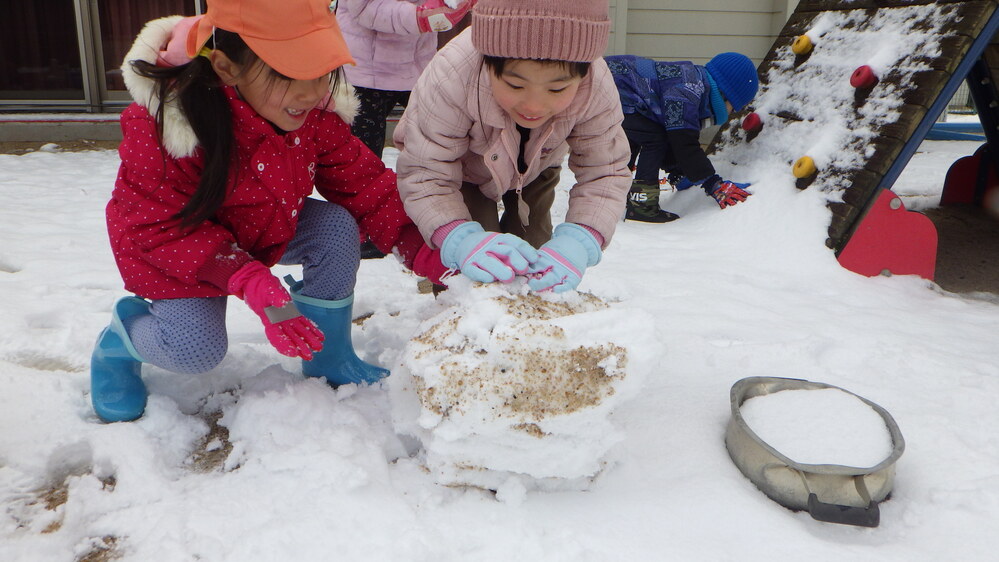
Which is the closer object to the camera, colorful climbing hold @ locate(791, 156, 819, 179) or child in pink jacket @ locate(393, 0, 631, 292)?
child in pink jacket @ locate(393, 0, 631, 292)

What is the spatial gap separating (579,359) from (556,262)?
0.29 m

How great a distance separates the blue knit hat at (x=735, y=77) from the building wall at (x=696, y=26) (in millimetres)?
2909

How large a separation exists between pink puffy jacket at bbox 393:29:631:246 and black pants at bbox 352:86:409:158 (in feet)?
3.55

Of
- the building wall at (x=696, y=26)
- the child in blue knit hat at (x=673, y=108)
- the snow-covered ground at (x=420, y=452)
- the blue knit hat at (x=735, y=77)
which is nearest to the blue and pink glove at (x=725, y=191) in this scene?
the child in blue knit hat at (x=673, y=108)

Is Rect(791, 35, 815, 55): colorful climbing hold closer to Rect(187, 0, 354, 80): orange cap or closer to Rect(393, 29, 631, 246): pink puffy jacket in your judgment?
Rect(393, 29, 631, 246): pink puffy jacket

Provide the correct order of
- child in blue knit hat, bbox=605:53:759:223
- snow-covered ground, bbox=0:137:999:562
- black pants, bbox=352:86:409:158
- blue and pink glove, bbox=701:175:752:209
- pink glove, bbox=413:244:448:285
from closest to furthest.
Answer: snow-covered ground, bbox=0:137:999:562
pink glove, bbox=413:244:448:285
black pants, bbox=352:86:409:158
blue and pink glove, bbox=701:175:752:209
child in blue knit hat, bbox=605:53:759:223

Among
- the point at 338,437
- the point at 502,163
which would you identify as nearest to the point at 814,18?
the point at 502,163

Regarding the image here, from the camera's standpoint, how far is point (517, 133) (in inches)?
65.4

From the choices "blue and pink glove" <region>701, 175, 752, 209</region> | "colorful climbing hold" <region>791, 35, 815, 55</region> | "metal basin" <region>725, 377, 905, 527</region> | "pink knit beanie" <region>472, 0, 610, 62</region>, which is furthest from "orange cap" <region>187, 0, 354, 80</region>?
"colorful climbing hold" <region>791, 35, 815, 55</region>

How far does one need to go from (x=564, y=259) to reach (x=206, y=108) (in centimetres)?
74

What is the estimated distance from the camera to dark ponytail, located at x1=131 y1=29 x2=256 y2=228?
1322 mm

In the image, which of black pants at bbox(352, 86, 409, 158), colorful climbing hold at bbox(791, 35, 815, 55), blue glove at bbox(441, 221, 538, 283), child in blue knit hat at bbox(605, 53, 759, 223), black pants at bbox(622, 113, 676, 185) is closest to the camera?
blue glove at bbox(441, 221, 538, 283)

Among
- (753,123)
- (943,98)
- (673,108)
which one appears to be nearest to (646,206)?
(673,108)

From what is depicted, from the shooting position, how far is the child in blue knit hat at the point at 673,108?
3367 millimetres
